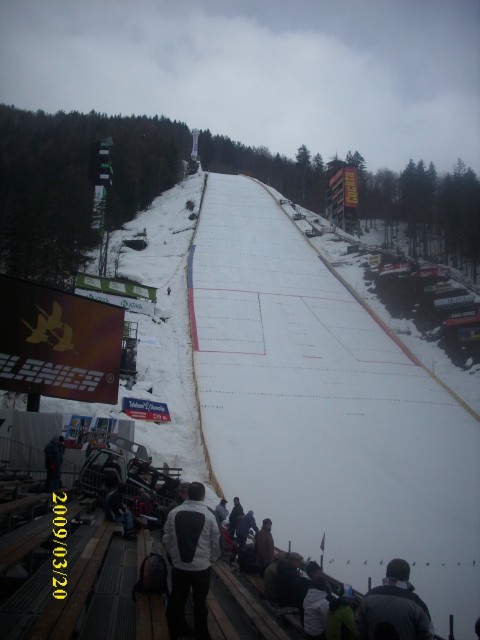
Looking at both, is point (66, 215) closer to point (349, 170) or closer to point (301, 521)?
point (301, 521)

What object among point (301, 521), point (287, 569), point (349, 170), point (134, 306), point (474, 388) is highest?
point (349, 170)

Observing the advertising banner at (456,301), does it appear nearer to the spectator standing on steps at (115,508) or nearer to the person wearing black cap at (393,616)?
the spectator standing on steps at (115,508)

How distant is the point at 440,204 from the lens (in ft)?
170

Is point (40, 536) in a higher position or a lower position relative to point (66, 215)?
lower

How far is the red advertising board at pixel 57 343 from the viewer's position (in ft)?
30.7

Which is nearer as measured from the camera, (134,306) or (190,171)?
(134,306)

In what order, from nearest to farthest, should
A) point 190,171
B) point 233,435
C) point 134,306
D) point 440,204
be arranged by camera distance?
point 233,435
point 134,306
point 440,204
point 190,171

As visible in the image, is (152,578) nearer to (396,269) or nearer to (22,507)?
(22,507)

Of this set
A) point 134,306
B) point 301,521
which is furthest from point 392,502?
point 134,306

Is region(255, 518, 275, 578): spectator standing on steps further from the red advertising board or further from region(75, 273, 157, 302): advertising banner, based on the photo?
region(75, 273, 157, 302): advertising banner

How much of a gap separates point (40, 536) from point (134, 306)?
71.2 ft

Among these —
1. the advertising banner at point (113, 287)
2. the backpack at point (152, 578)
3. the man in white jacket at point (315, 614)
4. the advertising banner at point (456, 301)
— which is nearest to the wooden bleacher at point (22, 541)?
the backpack at point (152, 578)

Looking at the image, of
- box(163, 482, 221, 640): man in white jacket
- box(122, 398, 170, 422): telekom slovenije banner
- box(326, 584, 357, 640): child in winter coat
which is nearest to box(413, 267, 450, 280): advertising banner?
box(122, 398, 170, 422): telekom slovenije banner

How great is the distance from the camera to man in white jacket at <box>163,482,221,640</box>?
3334mm
